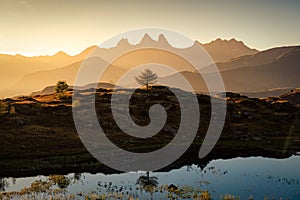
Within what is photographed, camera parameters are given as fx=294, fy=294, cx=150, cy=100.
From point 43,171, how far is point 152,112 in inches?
2182

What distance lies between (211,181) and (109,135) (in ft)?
125

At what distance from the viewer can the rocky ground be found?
51.1 meters

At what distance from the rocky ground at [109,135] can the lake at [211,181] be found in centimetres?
476

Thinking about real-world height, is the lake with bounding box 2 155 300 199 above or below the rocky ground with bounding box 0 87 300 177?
below

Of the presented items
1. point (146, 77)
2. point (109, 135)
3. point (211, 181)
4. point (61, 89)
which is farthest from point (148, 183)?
point (146, 77)

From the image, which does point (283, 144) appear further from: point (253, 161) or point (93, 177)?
point (93, 177)

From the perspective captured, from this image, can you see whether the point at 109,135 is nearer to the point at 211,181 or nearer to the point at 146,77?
the point at 211,181

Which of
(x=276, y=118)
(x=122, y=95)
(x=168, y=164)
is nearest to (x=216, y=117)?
(x=276, y=118)

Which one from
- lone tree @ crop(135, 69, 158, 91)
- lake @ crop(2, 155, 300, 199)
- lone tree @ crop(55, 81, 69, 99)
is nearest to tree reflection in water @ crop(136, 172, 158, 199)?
lake @ crop(2, 155, 300, 199)

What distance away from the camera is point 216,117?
10250 centimetres

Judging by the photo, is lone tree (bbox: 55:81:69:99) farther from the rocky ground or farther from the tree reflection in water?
the tree reflection in water

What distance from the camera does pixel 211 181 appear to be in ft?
130

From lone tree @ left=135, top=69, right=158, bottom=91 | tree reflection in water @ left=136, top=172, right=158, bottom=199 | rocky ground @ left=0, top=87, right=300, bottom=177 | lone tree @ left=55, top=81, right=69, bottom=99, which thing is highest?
lone tree @ left=135, top=69, right=158, bottom=91

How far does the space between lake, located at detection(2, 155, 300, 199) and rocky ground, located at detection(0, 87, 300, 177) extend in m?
4.76
